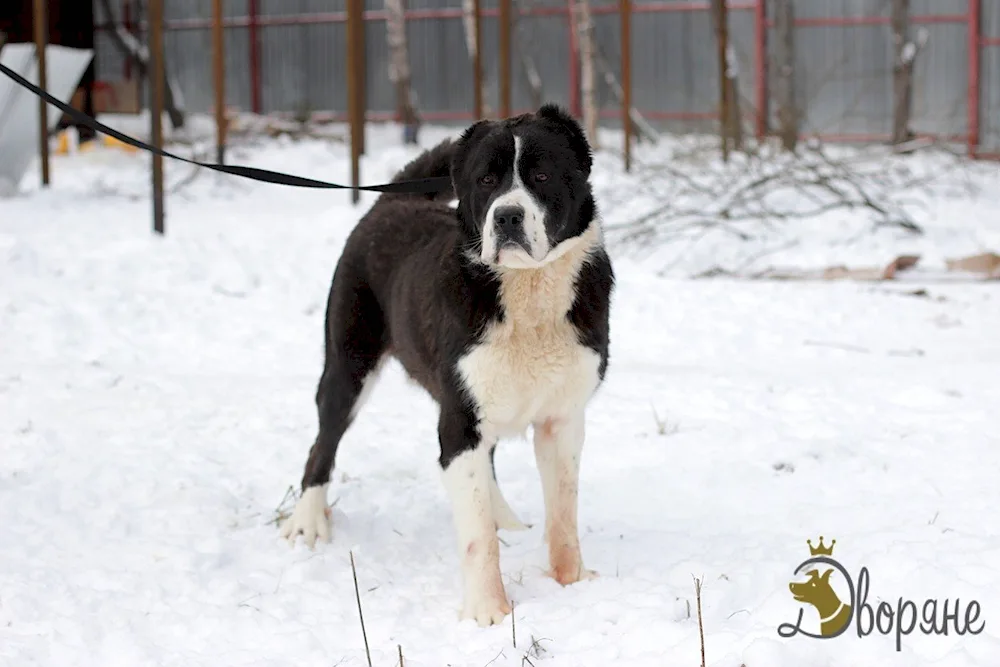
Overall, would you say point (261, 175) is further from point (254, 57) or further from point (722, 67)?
point (254, 57)

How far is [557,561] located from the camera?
144 inches

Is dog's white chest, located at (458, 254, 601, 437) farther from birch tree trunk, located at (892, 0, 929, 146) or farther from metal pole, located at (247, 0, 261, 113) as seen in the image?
Answer: metal pole, located at (247, 0, 261, 113)

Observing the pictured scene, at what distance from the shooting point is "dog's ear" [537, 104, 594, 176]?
351cm

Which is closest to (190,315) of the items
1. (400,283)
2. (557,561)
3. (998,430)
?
(400,283)

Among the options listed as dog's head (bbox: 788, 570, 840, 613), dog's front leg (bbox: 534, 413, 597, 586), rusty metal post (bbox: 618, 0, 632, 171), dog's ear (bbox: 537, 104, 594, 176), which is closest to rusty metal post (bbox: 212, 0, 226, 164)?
rusty metal post (bbox: 618, 0, 632, 171)

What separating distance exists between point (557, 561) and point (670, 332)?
3507mm

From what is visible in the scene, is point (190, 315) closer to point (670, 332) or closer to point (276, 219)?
point (670, 332)

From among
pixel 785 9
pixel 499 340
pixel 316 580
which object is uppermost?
pixel 785 9

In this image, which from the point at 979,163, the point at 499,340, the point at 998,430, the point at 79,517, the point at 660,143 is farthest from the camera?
the point at 660,143

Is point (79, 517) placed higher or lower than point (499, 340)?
lower

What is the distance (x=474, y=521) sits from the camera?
3.47 metres

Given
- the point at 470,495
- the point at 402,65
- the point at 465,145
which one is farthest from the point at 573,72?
the point at 470,495

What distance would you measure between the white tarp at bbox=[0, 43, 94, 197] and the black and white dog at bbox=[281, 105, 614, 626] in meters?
9.57

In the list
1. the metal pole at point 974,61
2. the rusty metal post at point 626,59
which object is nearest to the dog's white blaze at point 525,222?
the rusty metal post at point 626,59
